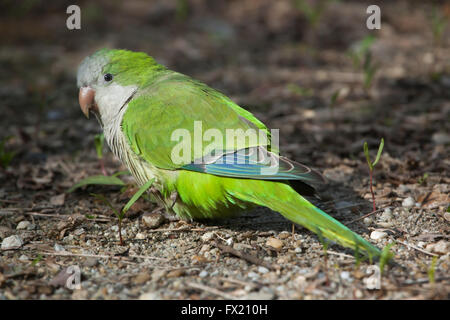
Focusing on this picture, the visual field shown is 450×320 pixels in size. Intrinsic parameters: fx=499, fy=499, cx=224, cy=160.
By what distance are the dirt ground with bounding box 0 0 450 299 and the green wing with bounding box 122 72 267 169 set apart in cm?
59

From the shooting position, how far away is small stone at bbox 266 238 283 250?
3.31 metres

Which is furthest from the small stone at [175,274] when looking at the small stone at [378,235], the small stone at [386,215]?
the small stone at [386,215]

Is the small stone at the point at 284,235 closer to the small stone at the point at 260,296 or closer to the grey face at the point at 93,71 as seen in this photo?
the small stone at the point at 260,296

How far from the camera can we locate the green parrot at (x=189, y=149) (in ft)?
10.1

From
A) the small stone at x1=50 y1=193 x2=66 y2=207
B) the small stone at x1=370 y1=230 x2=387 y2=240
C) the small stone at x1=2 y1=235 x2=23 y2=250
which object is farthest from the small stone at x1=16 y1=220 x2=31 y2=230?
the small stone at x1=370 y1=230 x2=387 y2=240

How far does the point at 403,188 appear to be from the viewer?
4.01 m

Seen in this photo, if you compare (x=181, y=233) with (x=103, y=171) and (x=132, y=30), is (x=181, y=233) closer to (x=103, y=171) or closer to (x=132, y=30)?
(x=103, y=171)

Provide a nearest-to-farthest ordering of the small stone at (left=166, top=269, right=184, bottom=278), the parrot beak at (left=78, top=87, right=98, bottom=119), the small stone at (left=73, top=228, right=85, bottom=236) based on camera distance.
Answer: the small stone at (left=166, top=269, right=184, bottom=278)
the small stone at (left=73, top=228, right=85, bottom=236)
the parrot beak at (left=78, top=87, right=98, bottom=119)

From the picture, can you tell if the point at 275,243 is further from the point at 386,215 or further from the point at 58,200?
the point at 58,200

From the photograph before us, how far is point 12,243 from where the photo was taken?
3383 millimetres

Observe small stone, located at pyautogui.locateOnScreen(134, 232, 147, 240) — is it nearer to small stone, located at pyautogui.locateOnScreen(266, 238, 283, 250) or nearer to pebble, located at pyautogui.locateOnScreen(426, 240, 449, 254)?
small stone, located at pyautogui.locateOnScreen(266, 238, 283, 250)

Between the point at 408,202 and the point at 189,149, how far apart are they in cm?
173

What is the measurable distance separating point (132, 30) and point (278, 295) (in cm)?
652

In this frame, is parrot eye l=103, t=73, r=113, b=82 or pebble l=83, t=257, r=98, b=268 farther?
parrot eye l=103, t=73, r=113, b=82
